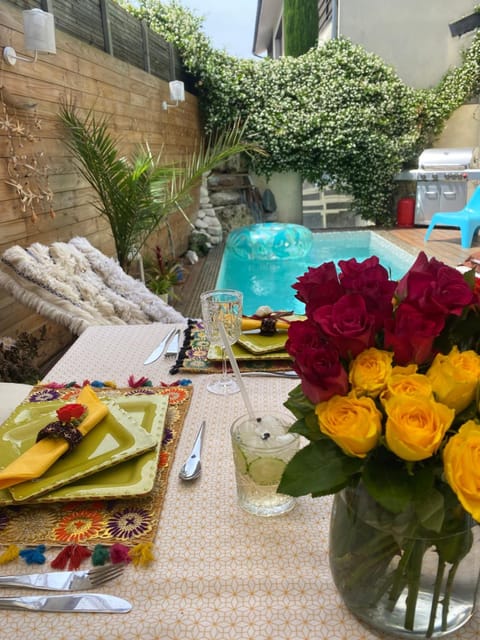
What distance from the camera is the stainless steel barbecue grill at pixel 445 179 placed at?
311 inches

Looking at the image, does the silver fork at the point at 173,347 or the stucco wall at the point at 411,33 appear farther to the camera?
the stucco wall at the point at 411,33

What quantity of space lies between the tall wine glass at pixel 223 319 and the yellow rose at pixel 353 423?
26.4 inches

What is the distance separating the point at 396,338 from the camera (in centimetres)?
47

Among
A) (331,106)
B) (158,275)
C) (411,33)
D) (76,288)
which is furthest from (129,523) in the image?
(411,33)

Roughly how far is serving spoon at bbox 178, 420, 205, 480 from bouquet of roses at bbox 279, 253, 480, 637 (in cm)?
34

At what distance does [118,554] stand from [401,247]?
6.87 m

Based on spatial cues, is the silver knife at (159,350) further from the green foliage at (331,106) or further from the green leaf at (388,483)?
the green foliage at (331,106)

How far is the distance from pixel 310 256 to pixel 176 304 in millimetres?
3478

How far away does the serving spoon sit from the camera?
0.81 m

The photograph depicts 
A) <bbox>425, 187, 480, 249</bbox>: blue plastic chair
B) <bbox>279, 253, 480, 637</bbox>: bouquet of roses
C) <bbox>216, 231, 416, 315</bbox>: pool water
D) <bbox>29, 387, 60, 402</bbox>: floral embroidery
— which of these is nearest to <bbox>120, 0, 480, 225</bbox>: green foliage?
<bbox>216, 231, 416, 315</bbox>: pool water

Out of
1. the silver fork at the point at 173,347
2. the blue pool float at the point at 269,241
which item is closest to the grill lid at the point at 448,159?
the blue pool float at the point at 269,241

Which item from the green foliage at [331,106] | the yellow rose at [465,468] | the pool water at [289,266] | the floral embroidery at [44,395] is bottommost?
the pool water at [289,266]

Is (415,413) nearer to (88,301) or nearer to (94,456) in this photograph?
(94,456)

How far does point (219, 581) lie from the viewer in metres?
0.62
